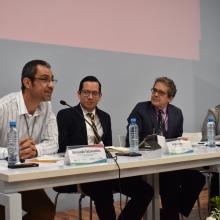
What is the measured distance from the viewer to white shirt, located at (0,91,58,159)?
2.40m

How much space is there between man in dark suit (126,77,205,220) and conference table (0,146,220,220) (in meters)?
0.48

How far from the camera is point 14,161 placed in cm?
185

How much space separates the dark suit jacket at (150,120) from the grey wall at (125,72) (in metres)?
0.74

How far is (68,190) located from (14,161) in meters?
0.93

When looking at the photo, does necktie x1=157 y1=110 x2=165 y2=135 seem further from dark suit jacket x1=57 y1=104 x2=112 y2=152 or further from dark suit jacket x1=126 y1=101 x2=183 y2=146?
dark suit jacket x1=57 y1=104 x2=112 y2=152

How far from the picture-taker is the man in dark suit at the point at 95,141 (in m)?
2.51

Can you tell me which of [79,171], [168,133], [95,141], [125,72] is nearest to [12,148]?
[79,171]

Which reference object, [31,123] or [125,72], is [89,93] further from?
[125,72]

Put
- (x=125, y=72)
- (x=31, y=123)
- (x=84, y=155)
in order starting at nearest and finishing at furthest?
(x=84, y=155) < (x=31, y=123) < (x=125, y=72)

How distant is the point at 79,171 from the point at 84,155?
13cm

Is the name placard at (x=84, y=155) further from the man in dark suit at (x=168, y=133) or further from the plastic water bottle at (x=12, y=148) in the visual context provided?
the man in dark suit at (x=168, y=133)

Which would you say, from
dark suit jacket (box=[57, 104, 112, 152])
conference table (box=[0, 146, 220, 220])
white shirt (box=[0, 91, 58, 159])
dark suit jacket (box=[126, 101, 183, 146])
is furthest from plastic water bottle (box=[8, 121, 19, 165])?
dark suit jacket (box=[126, 101, 183, 146])

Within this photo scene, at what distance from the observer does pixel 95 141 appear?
2711 millimetres

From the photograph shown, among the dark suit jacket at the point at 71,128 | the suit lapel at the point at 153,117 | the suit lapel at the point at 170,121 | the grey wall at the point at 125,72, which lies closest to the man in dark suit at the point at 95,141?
the dark suit jacket at the point at 71,128
